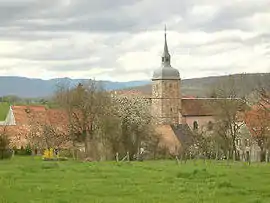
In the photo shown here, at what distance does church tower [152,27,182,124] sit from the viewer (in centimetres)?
12925

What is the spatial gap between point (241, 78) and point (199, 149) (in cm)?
1088

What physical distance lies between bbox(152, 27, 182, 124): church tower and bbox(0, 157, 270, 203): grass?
94.4 m

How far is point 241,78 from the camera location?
260ft

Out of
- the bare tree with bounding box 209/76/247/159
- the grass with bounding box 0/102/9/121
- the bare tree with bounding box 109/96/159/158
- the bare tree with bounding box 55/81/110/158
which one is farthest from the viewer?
the grass with bounding box 0/102/9/121

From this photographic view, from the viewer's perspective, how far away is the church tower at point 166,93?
12925 cm

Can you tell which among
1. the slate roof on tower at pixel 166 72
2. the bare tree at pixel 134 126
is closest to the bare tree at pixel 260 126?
the bare tree at pixel 134 126

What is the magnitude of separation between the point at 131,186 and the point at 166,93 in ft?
344

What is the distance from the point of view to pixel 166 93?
13062 centimetres

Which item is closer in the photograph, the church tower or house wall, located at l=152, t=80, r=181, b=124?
house wall, located at l=152, t=80, r=181, b=124

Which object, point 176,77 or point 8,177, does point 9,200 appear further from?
point 176,77

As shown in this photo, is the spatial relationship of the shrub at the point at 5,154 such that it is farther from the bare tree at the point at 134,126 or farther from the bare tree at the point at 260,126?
the bare tree at the point at 260,126

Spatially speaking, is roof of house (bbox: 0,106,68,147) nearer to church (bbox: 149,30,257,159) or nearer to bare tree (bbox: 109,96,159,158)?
bare tree (bbox: 109,96,159,158)

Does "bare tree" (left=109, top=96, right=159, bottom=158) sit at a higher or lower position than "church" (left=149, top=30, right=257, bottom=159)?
lower

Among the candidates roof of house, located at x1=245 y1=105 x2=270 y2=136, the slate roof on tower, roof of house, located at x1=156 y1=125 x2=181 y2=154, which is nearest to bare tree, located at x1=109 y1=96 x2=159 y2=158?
roof of house, located at x1=156 y1=125 x2=181 y2=154
